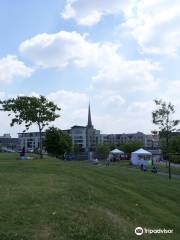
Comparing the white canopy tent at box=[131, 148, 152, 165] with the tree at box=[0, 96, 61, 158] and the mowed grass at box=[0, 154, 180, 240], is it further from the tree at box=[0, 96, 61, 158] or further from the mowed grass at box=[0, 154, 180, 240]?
the mowed grass at box=[0, 154, 180, 240]

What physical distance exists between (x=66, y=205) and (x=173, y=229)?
3199 millimetres

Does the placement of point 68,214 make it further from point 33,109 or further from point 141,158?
point 141,158

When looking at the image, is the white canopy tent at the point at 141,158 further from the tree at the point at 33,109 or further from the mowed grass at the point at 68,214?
the mowed grass at the point at 68,214

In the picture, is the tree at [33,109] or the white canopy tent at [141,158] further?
the white canopy tent at [141,158]

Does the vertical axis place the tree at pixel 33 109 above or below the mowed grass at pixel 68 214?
above

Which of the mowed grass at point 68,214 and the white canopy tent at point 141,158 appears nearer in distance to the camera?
the mowed grass at point 68,214

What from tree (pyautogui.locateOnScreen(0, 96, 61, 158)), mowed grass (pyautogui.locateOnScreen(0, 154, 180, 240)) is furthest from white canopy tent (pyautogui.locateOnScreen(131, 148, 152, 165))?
mowed grass (pyautogui.locateOnScreen(0, 154, 180, 240))

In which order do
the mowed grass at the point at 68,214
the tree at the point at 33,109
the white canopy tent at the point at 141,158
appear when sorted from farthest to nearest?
the white canopy tent at the point at 141,158 < the tree at the point at 33,109 < the mowed grass at the point at 68,214

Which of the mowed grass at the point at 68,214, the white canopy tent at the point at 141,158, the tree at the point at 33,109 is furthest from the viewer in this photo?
the white canopy tent at the point at 141,158

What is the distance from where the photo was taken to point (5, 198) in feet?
37.9

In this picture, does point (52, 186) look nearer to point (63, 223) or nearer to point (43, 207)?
point (43, 207)

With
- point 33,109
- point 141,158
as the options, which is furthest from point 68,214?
point 141,158

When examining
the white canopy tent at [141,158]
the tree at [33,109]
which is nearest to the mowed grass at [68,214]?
the tree at [33,109]

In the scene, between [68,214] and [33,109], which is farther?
[33,109]
